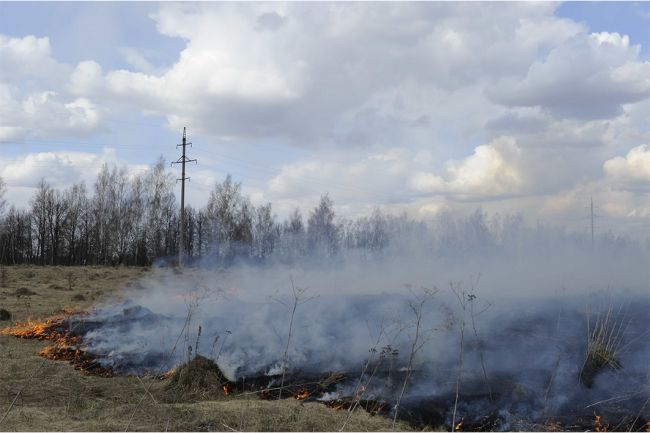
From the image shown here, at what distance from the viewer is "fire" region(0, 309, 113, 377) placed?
1294cm

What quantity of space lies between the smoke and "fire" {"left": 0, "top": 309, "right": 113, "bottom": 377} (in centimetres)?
41

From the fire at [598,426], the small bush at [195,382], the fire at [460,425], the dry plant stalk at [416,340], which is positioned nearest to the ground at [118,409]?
the small bush at [195,382]

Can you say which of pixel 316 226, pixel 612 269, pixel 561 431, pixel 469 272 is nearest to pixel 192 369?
pixel 561 431

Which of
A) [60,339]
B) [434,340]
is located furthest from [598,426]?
[60,339]

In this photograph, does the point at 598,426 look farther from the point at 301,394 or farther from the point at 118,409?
the point at 118,409

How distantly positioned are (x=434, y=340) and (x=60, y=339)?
10.6m

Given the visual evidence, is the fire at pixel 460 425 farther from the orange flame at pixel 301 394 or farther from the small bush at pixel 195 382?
the small bush at pixel 195 382

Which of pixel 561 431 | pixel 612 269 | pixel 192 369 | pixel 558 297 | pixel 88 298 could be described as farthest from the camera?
pixel 612 269

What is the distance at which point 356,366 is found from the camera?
11844 mm

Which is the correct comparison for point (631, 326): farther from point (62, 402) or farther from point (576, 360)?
point (62, 402)

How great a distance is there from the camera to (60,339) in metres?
15.2

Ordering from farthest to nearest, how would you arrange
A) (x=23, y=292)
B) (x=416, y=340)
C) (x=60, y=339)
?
(x=23, y=292)
(x=60, y=339)
(x=416, y=340)

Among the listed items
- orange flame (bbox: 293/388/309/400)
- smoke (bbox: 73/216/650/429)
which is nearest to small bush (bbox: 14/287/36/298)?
smoke (bbox: 73/216/650/429)

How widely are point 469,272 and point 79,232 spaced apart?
4700 centimetres
